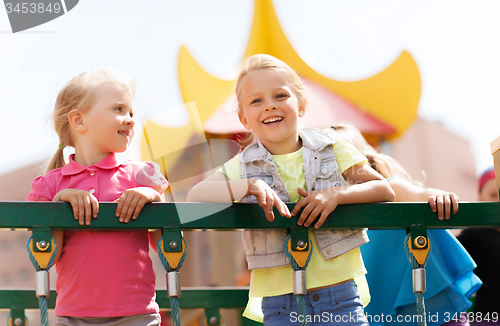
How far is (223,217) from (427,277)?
1.31 metres

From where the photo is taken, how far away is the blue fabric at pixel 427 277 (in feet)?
8.09

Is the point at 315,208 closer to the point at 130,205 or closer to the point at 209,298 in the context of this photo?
the point at 130,205

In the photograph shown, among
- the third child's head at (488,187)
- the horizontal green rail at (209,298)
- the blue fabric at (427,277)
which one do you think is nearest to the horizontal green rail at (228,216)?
the blue fabric at (427,277)

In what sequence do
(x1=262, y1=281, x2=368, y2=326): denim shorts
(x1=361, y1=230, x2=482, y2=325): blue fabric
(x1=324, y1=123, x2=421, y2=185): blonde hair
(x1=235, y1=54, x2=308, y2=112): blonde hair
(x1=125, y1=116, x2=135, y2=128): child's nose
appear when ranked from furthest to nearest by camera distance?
(x1=324, y1=123, x2=421, y2=185): blonde hair < (x1=361, y1=230, x2=482, y2=325): blue fabric < (x1=235, y1=54, x2=308, y2=112): blonde hair < (x1=125, y1=116, x2=135, y2=128): child's nose < (x1=262, y1=281, x2=368, y2=326): denim shorts

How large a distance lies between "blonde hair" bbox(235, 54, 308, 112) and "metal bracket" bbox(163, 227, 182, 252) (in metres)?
0.79

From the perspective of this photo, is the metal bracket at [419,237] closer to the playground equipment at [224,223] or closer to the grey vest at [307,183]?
the playground equipment at [224,223]

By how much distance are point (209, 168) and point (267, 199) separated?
206 millimetres

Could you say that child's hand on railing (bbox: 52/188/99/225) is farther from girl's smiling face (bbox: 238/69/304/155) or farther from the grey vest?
girl's smiling face (bbox: 238/69/304/155)

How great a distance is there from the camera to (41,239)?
1522 mm

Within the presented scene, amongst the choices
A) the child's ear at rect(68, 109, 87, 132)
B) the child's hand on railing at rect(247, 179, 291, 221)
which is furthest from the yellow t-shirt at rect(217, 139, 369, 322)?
the child's ear at rect(68, 109, 87, 132)

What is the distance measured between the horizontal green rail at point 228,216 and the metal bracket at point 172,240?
2 centimetres

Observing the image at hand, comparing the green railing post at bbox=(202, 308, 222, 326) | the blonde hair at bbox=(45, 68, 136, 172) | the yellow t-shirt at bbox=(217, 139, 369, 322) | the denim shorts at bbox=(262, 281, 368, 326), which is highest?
the blonde hair at bbox=(45, 68, 136, 172)

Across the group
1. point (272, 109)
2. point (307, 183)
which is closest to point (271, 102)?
point (272, 109)

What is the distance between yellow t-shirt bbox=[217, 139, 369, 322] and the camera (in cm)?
195
